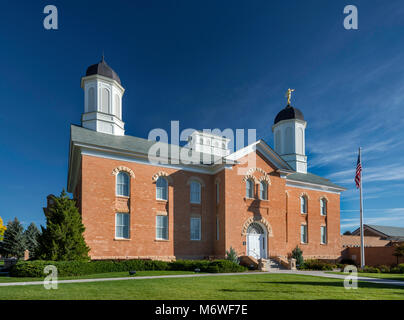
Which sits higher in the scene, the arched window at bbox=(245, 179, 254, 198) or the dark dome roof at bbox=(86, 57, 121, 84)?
the dark dome roof at bbox=(86, 57, 121, 84)

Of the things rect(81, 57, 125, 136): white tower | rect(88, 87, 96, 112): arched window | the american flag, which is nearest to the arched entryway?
the american flag

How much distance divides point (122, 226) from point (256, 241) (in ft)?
38.3

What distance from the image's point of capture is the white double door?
26.1 m

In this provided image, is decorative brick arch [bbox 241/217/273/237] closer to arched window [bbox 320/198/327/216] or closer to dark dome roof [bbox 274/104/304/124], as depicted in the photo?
arched window [bbox 320/198/327/216]

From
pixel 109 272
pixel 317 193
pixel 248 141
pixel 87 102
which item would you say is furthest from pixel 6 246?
pixel 317 193

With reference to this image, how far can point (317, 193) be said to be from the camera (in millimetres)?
33594

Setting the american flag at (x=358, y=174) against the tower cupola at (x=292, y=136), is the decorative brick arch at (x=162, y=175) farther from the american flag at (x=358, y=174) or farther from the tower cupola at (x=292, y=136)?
the tower cupola at (x=292, y=136)

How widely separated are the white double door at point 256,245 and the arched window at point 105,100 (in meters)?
17.5

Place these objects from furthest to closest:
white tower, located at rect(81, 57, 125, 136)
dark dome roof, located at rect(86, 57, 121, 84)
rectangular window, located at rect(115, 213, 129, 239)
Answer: dark dome roof, located at rect(86, 57, 121, 84) < white tower, located at rect(81, 57, 125, 136) < rectangular window, located at rect(115, 213, 129, 239)

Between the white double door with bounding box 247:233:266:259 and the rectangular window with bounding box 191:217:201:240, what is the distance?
4338mm

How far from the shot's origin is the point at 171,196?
25.2 metres

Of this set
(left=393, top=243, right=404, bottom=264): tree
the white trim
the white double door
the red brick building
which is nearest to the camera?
the red brick building

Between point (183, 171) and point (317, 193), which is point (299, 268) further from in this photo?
point (183, 171)

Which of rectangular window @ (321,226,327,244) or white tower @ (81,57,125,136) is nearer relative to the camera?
white tower @ (81,57,125,136)
